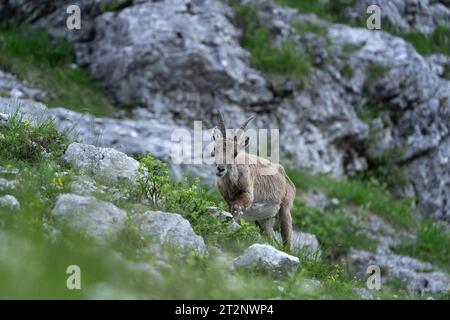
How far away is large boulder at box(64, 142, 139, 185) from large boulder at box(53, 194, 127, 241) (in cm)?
126

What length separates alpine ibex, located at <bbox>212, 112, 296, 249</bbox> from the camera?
1215 centimetres

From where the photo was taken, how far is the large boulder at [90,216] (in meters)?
8.54

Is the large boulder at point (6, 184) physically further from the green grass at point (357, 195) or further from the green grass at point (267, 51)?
the green grass at point (267, 51)

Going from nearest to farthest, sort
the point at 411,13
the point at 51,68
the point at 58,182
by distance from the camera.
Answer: the point at 58,182 → the point at 51,68 → the point at 411,13

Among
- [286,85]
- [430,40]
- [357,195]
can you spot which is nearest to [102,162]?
[357,195]

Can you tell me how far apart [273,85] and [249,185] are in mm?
9166

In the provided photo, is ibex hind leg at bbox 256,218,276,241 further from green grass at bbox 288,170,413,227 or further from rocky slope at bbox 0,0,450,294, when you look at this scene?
green grass at bbox 288,170,413,227

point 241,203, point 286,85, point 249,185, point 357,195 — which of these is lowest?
point 357,195

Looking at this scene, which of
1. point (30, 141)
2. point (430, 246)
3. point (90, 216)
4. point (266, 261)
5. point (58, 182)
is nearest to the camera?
point (90, 216)

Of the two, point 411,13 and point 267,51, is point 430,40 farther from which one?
point 267,51

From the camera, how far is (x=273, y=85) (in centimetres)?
2162

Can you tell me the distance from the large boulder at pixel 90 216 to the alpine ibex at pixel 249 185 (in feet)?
10.5

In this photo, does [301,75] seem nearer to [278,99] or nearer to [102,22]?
[278,99]

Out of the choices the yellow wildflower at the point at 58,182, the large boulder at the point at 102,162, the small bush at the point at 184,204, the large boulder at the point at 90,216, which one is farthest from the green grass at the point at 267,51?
the large boulder at the point at 90,216
